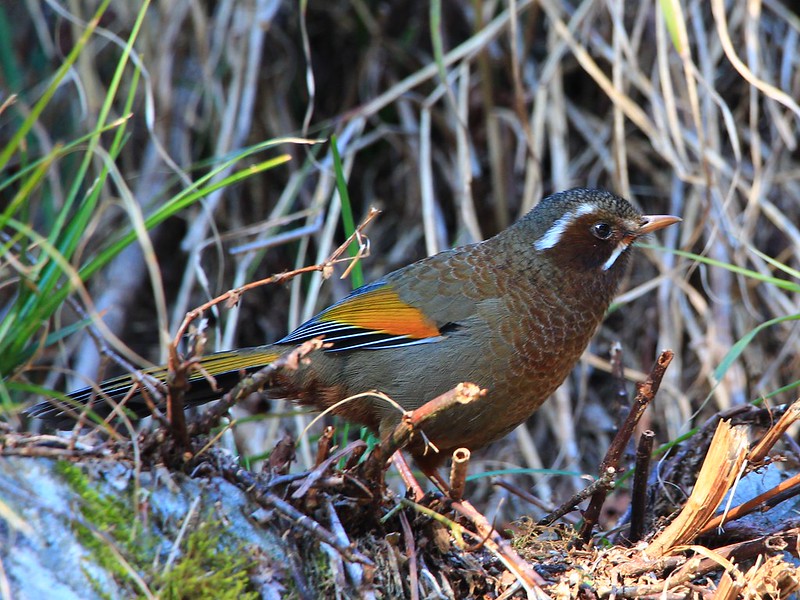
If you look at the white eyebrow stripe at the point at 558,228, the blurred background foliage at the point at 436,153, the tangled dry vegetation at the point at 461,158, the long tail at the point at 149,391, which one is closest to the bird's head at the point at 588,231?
the white eyebrow stripe at the point at 558,228

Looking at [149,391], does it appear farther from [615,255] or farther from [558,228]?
[615,255]

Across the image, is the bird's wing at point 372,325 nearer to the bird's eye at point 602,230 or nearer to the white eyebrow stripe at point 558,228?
the white eyebrow stripe at point 558,228

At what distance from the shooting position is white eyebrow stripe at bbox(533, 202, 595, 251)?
3678mm

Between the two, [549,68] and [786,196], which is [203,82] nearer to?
[549,68]

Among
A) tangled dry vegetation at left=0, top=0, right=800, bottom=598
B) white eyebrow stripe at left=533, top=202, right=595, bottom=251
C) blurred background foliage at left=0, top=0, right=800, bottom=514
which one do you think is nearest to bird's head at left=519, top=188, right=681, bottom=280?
white eyebrow stripe at left=533, top=202, right=595, bottom=251

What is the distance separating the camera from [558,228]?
3707 millimetres

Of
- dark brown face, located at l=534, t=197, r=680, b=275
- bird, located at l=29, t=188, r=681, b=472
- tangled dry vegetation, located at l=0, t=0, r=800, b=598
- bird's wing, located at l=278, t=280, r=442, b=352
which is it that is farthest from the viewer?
tangled dry vegetation, located at l=0, t=0, r=800, b=598

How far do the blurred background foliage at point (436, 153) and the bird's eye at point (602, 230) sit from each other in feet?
2.36

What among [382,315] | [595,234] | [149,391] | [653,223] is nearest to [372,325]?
[382,315]

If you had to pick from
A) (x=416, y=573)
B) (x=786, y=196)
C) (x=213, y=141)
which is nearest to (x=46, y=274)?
(x=416, y=573)

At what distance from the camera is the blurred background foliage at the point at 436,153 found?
15.0 ft

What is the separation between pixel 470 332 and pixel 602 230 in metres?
0.73

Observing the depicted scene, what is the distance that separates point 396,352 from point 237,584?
140 centimetres

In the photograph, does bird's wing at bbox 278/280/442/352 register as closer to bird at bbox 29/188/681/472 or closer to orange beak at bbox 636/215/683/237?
bird at bbox 29/188/681/472
